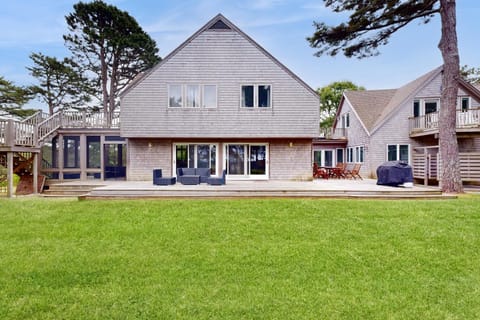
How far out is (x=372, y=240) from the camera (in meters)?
5.42

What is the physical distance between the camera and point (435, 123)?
52.8 ft


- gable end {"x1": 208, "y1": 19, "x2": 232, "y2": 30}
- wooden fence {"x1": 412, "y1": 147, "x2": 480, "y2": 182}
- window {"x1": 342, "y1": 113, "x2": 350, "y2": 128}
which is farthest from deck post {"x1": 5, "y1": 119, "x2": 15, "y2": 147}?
window {"x1": 342, "y1": 113, "x2": 350, "y2": 128}

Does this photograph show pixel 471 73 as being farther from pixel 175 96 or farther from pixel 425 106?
pixel 175 96

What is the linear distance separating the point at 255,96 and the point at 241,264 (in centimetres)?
1076

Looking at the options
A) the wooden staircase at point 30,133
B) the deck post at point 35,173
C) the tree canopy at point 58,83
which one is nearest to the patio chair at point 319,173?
the wooden staircase at point 30,133

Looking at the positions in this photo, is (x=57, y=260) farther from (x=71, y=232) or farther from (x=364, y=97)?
(x=364, y=97)

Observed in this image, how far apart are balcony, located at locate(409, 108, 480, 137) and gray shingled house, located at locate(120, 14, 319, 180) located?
7206 mm

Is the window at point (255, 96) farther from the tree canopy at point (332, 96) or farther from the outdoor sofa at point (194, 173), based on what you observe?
the tree canopy at point (332, 96)

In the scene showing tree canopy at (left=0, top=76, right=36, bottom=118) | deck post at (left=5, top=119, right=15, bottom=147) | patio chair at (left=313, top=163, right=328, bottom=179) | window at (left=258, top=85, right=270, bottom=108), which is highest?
tree canopy at (left=0, top=76, right=36, bottom=118)

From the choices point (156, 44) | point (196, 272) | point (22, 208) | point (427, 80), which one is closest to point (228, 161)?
point (22, 208)

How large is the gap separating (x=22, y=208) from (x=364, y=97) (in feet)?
71.6

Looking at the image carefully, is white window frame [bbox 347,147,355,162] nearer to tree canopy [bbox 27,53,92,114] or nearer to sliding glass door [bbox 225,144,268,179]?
sliding glass door [bbox 225,144,268,179]

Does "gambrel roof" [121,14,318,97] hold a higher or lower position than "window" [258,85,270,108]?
higher

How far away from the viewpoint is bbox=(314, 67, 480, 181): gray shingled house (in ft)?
48.7
